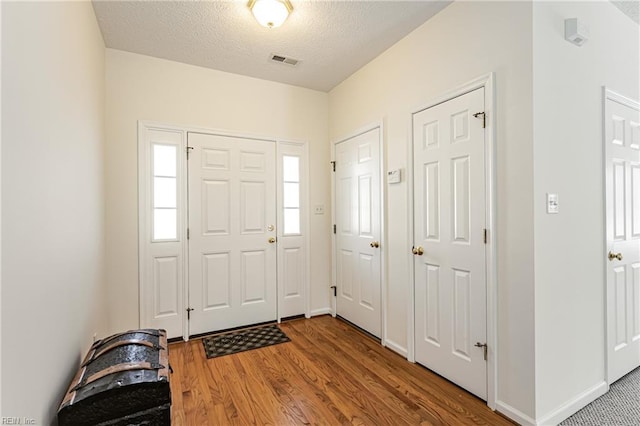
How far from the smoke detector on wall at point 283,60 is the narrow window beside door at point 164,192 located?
1.33 metres

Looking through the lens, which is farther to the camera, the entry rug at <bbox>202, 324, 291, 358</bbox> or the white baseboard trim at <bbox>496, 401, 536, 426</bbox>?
the entry rug at <bbox>202, 324, 291, 358</bbox>

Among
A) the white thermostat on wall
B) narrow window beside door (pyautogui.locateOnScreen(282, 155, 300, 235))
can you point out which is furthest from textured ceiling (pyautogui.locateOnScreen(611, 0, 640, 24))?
narrow window beside door (pyautogui.locateOnScreen(282, 155, 300, 235))

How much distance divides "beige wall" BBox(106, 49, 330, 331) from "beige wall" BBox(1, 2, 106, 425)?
27.5 inches

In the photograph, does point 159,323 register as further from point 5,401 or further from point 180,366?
point 5,401

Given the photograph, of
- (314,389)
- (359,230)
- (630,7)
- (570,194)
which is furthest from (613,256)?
(314,389)

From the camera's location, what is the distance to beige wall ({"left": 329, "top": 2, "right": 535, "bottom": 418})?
176 centimetres

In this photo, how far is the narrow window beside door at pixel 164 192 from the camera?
2.97 m

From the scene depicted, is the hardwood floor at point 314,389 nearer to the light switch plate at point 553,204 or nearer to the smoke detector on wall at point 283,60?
the light switch plate at point 553,204

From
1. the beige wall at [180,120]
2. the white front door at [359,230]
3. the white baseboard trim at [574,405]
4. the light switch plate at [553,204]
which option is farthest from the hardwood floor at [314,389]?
the light switch plate at [553,204]

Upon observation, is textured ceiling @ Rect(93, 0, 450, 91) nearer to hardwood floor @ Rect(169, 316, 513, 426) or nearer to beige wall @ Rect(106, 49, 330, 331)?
beige wall @ Rect(106, 49, 330, 331)

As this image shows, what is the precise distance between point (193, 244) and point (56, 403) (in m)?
1.82

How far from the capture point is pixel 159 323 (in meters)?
2.95

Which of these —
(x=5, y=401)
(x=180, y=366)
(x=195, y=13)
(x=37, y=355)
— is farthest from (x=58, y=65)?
(x=180, y=366)

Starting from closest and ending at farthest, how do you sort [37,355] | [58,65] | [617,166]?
1. [37,355]
2. [58,65]
3. [617,166]
